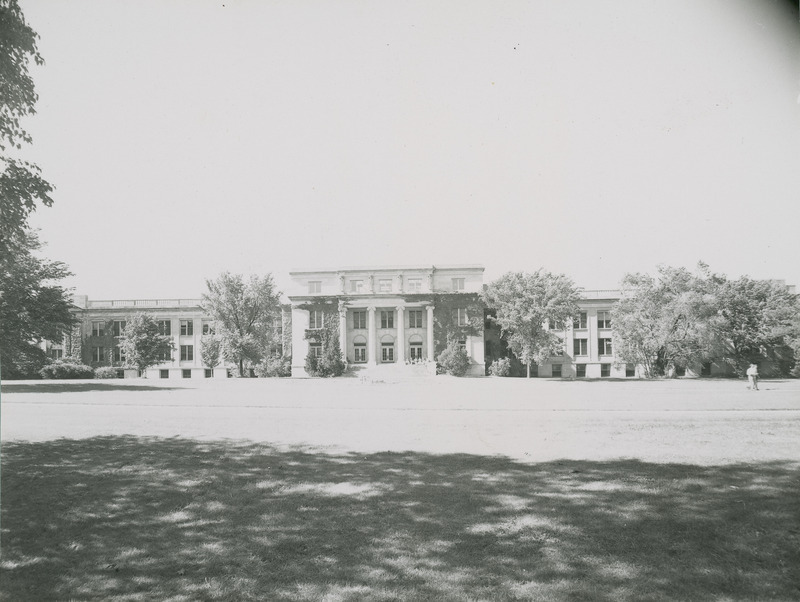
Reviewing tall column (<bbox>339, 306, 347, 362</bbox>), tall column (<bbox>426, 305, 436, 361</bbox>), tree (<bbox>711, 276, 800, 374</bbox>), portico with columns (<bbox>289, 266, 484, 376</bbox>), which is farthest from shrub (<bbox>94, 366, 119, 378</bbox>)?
tree (<bbox>711, 276, 800, 374</bbox>)

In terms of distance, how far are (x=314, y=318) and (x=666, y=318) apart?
125ft

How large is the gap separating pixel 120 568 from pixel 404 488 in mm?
3972

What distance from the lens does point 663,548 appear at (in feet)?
17.4

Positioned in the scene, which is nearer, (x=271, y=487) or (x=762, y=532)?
(x=762, y=532)

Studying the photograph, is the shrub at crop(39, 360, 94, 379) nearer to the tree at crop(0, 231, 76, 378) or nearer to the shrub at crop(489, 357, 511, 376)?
the tree at crop(0, 231, 76, 378)

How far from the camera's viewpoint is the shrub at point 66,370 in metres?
39.2

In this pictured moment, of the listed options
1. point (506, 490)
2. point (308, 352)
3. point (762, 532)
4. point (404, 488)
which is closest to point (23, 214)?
point (404, 488)

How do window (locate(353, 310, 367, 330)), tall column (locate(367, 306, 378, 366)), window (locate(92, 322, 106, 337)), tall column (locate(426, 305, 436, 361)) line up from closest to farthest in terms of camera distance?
window (locate(92, 322, 106, 337)) < tall column (locate(426, 305, 436, 361)) < tall column (locate(367, 306, 378, 366)) < window (locate(353, 310, 367, 330))

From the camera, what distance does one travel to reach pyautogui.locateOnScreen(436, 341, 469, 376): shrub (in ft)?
165

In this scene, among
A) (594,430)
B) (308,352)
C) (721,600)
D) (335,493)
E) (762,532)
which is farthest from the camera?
(308,352)

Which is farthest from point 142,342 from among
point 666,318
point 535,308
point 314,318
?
Answer: point 666,318

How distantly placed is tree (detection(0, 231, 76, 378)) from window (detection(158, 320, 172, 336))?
28.3m

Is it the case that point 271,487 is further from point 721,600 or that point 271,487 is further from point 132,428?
point 132,428

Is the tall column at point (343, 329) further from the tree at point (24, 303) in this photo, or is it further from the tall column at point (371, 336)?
the tree at point (24, 303)
